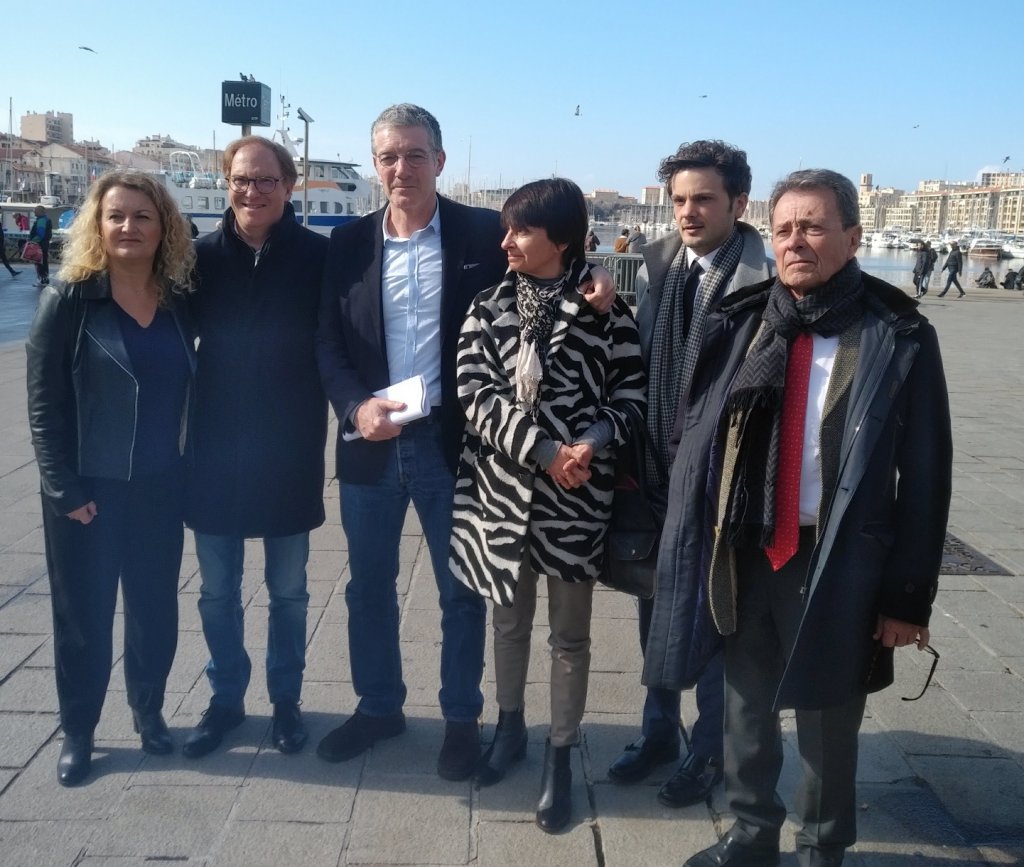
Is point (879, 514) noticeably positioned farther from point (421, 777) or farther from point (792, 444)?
point (421, 777)

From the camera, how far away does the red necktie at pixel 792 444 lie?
236 cm

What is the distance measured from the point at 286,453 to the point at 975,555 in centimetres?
409

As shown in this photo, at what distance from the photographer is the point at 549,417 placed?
105 inches

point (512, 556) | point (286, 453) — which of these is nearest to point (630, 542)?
point (512, 556)

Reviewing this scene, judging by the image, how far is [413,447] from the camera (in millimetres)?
3025

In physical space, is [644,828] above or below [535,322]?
below

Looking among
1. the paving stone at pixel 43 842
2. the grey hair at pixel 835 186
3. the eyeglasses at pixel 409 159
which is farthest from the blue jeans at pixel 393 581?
the grey hair at pixel 835 186

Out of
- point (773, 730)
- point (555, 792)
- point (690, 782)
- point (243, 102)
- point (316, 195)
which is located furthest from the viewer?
point (316, 195)

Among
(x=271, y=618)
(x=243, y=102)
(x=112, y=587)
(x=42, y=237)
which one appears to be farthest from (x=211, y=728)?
(x=42, y=237)

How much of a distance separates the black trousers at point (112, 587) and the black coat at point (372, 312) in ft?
2.02

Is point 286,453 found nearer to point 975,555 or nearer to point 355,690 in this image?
point 355,690

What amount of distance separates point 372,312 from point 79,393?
91 centimetres

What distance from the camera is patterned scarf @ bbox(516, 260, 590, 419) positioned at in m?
2.64

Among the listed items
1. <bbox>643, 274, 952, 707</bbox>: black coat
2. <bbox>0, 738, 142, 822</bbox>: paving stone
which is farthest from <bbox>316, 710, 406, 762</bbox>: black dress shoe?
<bbox>643, 274, 952, 707</bbox>: black coat
